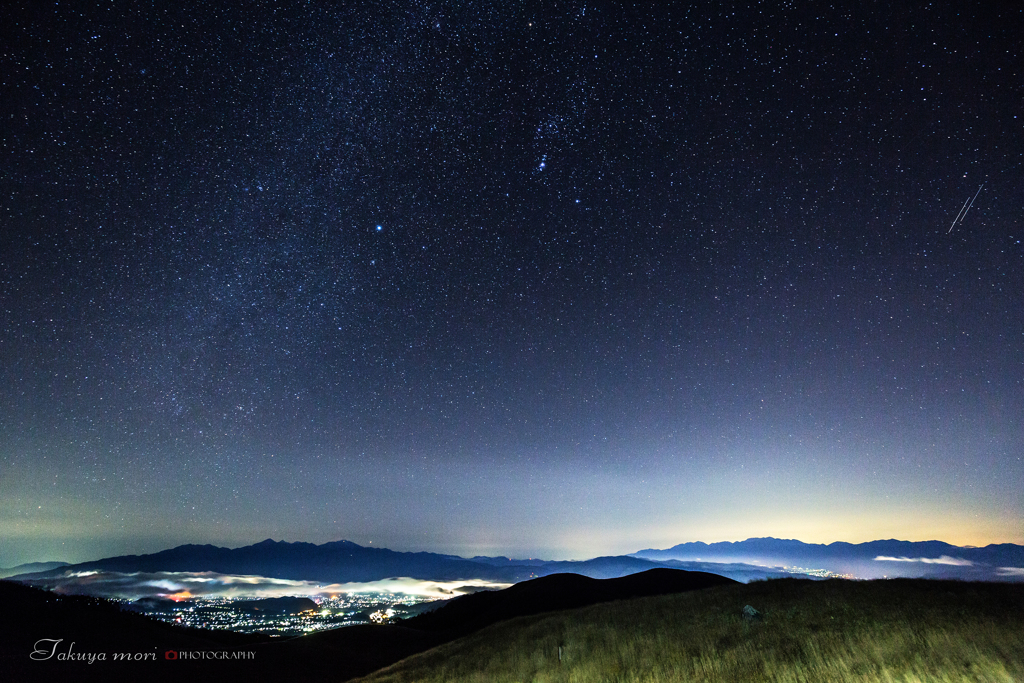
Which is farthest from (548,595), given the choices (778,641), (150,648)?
(778,641)

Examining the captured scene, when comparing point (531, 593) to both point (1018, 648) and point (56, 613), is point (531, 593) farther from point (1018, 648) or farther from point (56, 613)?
point (1018, 648)

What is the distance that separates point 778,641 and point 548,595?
51.7 m

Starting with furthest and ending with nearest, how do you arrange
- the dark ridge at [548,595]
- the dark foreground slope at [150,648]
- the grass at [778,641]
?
the dark ridge at [548,595] < the dark foreground slope at [150,648] < the grass at [778,641]

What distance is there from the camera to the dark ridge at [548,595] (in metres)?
58.7

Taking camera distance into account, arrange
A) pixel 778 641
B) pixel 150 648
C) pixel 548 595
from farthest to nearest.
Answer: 1. pixel 548 595
2. pixel 150 648
3. pixel 778 641

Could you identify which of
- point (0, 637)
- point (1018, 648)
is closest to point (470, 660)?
point (1018, 648)

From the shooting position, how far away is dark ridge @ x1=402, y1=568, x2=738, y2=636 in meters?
58.7

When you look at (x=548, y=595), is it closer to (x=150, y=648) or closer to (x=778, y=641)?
(x=150, y=648)

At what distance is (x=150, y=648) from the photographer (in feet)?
98.1

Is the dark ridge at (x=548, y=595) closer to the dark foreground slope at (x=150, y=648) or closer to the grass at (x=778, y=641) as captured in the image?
the dark foreground slope at (x=150, y=648)

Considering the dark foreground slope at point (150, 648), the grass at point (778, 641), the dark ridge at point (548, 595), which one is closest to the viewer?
the grass at point (778, 641)

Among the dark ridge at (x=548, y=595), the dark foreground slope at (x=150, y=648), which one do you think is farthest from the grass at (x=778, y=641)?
the dark ridge at (x=548, y=595)

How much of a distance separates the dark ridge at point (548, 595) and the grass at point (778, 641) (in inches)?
1364

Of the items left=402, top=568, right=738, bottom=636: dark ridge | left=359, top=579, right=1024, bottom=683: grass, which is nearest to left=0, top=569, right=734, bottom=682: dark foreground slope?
left=359, top=579, right=1024, bottom=683: grass
